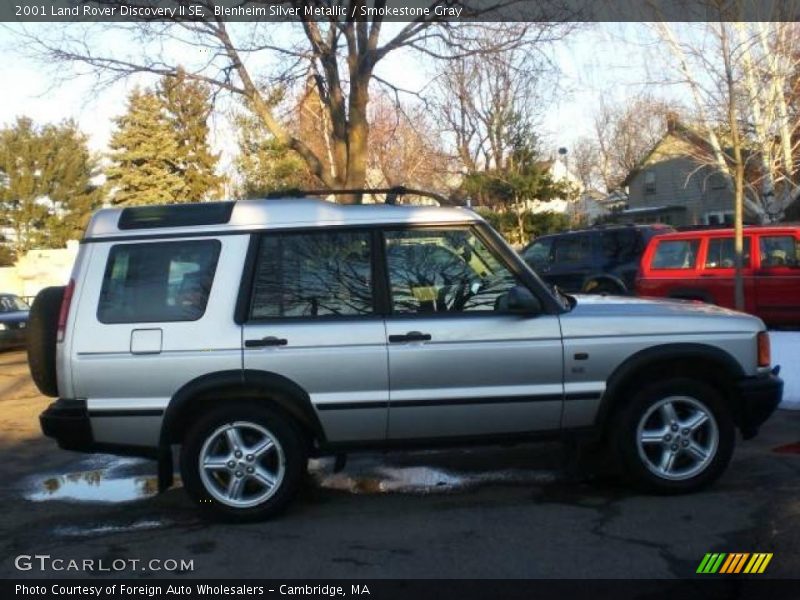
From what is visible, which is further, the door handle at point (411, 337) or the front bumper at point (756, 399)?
the front bumper at point (756, 399)

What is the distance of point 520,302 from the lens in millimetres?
5520

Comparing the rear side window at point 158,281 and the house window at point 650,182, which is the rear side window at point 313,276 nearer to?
the rear side window at point 158,281

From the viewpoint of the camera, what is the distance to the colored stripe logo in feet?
15.1

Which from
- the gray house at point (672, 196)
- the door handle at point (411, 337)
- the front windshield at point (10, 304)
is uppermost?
the gray house at point (672, 196)

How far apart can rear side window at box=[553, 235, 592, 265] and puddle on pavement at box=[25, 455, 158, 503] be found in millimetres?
10537

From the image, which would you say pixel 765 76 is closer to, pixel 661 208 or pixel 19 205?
pixel 661 208

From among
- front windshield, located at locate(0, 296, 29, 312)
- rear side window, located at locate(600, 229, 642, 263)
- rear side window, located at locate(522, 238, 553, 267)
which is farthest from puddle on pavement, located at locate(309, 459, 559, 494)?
front windshield, located at locate(0, 296, 29, 312)

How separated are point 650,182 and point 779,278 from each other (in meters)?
35.2

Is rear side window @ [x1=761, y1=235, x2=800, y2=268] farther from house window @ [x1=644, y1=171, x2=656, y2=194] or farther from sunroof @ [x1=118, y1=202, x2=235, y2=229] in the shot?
house window @ [x1=644, y1=171, x2=656, y2=194]

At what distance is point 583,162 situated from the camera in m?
62.1

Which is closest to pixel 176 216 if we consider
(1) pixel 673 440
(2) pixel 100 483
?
(2) pixel 100 483

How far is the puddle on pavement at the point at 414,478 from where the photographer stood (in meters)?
6.42

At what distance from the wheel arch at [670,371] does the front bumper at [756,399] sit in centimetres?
6

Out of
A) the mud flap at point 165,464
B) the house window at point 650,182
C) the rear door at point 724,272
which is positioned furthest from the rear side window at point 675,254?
the house window at point 650,182
